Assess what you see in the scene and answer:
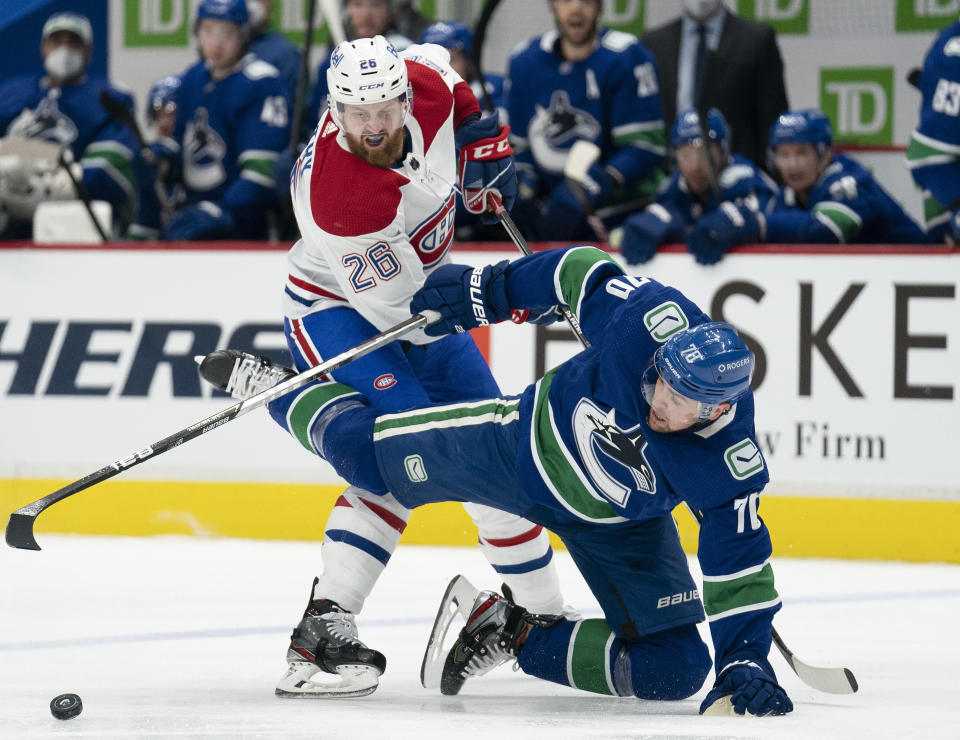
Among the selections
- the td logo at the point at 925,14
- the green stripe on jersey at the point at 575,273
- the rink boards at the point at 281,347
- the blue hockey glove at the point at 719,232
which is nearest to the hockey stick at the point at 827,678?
the green stripe on jersey at the point at 575,273

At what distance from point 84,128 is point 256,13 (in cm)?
83

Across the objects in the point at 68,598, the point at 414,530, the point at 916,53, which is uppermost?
the point at 916,53

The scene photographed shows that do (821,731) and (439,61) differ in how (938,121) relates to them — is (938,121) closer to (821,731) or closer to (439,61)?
(439,61)

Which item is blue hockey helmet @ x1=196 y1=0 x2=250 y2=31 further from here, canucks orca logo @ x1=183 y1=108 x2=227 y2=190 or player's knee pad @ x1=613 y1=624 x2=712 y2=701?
player's knee pad @ x1=613 y1=624 x2=712 y2=701

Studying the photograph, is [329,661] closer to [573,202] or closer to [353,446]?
[353,446]

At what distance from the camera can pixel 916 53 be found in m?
6.38

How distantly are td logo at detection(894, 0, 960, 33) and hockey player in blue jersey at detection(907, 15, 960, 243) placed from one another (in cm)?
102

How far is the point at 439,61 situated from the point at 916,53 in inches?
125

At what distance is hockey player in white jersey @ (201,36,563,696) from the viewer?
331 cm

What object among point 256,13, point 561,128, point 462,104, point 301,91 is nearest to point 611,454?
point 462,104

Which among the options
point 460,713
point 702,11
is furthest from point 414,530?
point 460,713

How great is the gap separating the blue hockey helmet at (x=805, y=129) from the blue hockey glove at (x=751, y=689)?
2.95 meters

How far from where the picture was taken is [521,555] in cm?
353

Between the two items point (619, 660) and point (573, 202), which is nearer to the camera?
point (619, 660)
